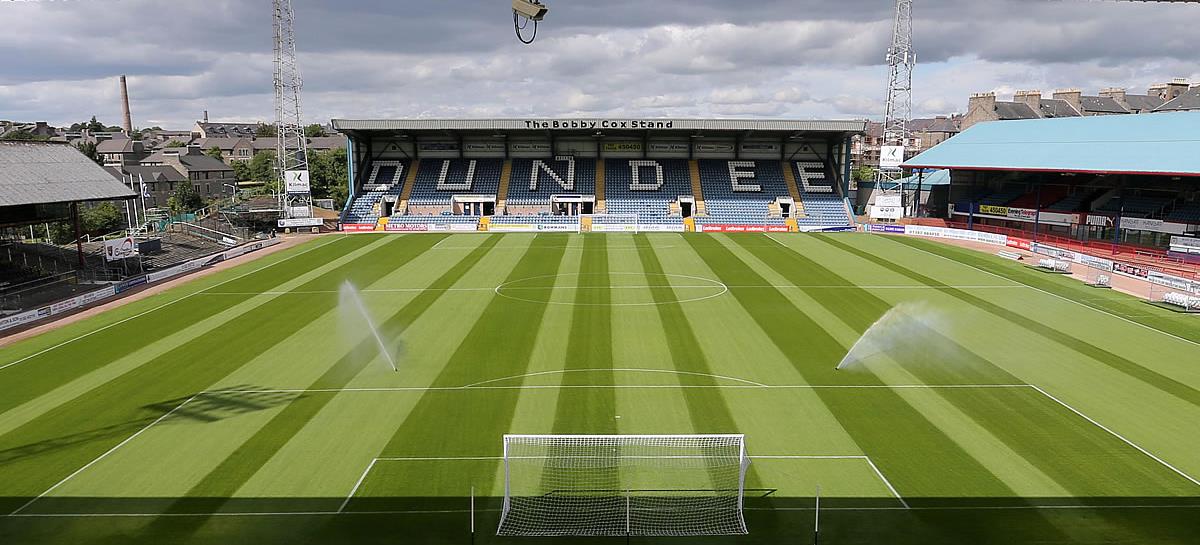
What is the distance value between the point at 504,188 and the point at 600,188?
851 cm

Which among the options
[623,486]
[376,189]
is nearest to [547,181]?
[376,189]

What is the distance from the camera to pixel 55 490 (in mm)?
13875

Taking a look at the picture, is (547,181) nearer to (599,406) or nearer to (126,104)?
(599,406)

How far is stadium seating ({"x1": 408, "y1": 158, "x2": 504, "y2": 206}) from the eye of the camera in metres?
61.8

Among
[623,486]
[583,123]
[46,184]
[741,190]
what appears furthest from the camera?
[741,190]

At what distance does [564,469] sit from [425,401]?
210 inches

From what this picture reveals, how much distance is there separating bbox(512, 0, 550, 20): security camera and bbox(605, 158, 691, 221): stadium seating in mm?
46591

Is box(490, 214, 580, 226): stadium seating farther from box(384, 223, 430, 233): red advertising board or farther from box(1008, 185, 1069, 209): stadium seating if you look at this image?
box(1008, 185, 1069, 209): stadium seating

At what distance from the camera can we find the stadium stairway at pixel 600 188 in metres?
61.1

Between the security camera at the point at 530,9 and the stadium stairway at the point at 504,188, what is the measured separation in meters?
48.4

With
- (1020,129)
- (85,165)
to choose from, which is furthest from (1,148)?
(1020,129)

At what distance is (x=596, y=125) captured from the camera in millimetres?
59312

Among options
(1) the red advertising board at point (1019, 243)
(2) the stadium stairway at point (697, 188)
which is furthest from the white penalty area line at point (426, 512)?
(2) the stadium stairway at point (697, 188)

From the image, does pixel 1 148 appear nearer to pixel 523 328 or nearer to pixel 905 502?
pixel 523 328
